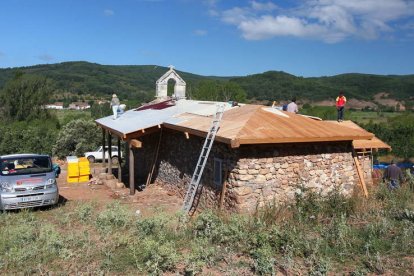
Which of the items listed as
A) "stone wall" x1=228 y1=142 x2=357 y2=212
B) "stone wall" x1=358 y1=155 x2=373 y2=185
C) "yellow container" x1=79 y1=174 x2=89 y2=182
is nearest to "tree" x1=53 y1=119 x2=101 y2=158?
"yellow container" x1=79 y1=174 x2=89 y2=182

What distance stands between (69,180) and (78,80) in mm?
112075

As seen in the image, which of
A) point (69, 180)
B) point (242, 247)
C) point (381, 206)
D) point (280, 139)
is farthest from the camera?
point (69, 180)

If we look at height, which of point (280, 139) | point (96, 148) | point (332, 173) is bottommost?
point (96, 148)

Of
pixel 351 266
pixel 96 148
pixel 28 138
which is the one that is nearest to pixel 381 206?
pixel 351 266

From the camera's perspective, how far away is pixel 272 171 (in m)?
11.0

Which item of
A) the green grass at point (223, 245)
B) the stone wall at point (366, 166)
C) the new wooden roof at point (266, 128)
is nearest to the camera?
the green grass at point (223, 245)

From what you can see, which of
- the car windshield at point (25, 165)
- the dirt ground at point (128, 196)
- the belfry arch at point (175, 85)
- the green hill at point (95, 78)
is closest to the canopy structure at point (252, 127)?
the dirt ground at point (128, 196)

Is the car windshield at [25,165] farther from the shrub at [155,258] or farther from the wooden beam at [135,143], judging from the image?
the shrub at [155,258]

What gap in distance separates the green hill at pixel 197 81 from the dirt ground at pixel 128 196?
228 ft

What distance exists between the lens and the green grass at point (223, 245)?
628 centimetres

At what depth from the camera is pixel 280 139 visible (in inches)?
415

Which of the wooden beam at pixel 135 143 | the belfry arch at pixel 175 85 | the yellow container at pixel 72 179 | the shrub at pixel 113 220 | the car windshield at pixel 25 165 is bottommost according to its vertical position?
the yellow container at pixel 72 179

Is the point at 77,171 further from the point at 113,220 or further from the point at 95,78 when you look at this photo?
the point at 95,78

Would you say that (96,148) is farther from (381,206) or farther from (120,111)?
(381,206)
